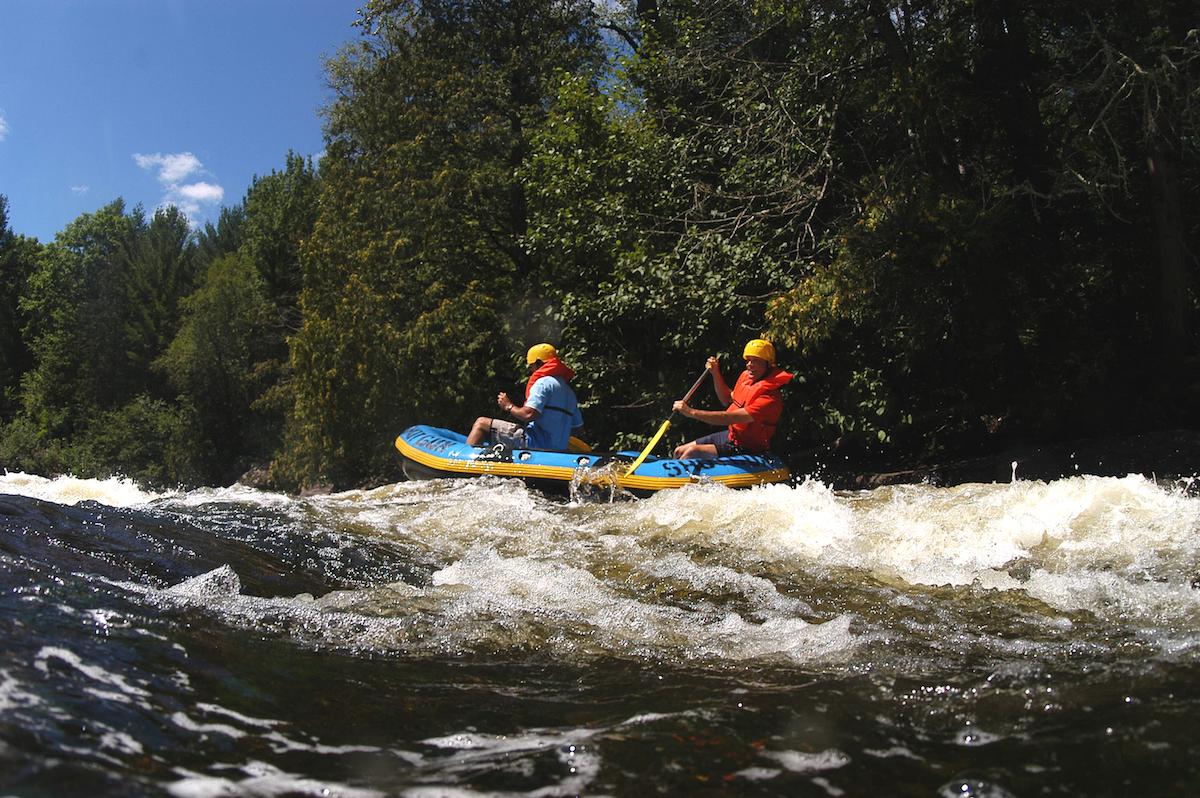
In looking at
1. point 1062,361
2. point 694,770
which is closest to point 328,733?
point 694,770

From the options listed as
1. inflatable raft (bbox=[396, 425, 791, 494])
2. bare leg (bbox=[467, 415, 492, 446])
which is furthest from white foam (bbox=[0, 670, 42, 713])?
bare leg (bbox=[467, 415, 492, 446])

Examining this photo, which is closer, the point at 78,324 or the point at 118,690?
the point at 118,690

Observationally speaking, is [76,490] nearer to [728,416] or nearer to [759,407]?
[728,416]

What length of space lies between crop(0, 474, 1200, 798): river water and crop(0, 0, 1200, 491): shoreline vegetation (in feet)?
15.6

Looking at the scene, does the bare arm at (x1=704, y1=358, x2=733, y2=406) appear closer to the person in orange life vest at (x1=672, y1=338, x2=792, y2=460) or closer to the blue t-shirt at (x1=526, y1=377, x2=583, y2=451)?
the person in orange life vest at (x1=672, y1=338, x2=792, y2=460)

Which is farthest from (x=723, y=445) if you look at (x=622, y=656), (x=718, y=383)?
(x=622, y=656)

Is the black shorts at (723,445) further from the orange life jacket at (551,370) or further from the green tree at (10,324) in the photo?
the green tree at (10,324)

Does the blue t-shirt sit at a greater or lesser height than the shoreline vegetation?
lesser

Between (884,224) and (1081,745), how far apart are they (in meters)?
7.83

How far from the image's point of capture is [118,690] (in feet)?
8.69

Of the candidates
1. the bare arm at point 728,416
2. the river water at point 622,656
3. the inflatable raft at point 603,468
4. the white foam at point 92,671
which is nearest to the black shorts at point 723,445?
the inflatable raft at point 603,468

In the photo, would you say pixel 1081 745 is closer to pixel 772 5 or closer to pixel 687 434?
pixel 772 5

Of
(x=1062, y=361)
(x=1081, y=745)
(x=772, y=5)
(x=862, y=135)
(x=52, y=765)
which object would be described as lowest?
(x=1081, y=745)

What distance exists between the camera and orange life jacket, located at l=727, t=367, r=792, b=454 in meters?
8.97
